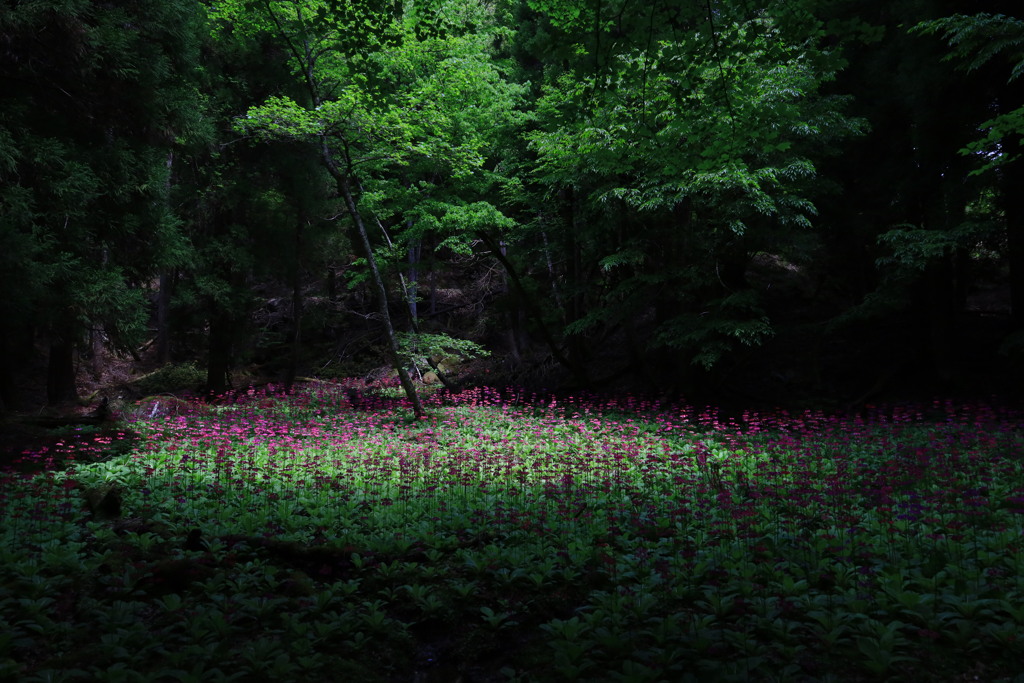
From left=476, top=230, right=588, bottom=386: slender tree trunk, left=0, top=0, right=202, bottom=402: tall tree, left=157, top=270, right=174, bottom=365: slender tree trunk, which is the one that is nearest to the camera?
left=0, top=0, right=202, bottom=402: tall tree

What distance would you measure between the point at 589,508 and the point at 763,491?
6.52ft

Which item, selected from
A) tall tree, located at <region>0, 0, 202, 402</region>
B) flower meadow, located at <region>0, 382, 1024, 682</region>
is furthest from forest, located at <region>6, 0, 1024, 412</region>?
flower meadow, located at <region>0, 382, 1024, 682</region>

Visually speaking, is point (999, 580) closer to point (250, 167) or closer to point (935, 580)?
point (935, 580)

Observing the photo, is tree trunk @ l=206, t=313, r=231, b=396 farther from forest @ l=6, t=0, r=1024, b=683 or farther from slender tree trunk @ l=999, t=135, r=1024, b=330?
slender tree trunk @ l=999, t=135, r=1024, b=330

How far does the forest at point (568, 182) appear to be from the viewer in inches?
304

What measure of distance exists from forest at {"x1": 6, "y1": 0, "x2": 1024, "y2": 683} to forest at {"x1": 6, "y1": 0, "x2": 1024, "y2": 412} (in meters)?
0.11

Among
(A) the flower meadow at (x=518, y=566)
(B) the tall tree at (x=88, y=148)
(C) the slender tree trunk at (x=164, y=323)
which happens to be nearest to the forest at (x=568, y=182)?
(B) the tall tree at (x=88, y=148)

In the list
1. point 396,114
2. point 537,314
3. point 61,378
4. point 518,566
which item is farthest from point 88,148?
point 518,566

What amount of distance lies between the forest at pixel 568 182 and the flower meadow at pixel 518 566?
3869 mm

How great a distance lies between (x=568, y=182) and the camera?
13141mm

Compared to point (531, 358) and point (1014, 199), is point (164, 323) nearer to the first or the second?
point (531, 358)

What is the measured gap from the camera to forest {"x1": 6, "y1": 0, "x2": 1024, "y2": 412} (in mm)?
7715

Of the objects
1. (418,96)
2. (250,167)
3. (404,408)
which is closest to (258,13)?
(418,96)

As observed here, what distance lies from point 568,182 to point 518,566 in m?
10.4
